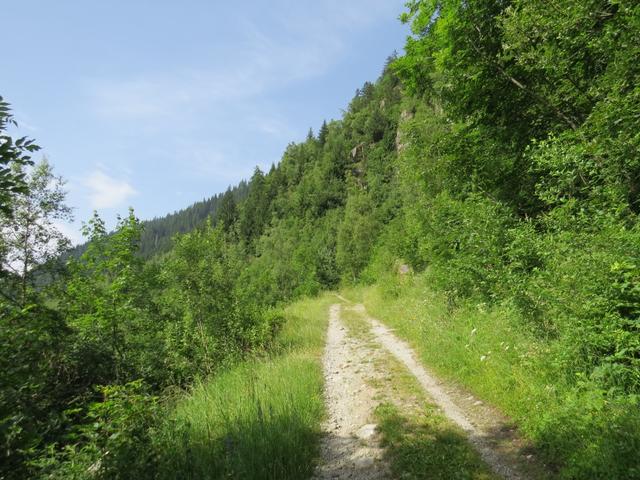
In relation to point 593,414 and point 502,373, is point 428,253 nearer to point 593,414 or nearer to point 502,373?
point 502,373

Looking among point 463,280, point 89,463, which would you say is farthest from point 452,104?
point 89,463

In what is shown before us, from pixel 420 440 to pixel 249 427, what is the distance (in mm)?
2810

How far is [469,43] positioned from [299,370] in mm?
9962

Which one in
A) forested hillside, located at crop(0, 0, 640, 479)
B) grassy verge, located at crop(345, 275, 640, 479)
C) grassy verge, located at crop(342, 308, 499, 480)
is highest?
forested hillside, located at crop(0, 0, 640, 479)

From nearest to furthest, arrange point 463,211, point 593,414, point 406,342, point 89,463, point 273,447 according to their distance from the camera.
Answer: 1. point 89,463
2. point 593,414
3. point 273,447
4. point 463,211
5. point 406,342

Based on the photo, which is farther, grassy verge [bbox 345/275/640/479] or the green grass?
the green grass

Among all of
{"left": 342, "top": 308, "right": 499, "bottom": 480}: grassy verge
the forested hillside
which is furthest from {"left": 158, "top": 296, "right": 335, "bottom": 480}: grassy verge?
{"left": 342, "top": 308, "right": 499, "bottom": 480}: grassy verge

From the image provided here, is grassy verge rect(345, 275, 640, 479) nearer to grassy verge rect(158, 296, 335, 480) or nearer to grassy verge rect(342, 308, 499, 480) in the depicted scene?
grassy verge rect(342, 308, 499, 480)

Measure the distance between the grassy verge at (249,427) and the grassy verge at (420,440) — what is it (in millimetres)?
1306

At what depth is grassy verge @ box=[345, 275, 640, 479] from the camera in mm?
3973

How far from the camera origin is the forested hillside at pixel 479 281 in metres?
4.12

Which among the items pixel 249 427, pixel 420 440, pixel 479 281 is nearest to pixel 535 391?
pixel 420 440

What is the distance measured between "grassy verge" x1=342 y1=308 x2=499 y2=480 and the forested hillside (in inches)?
41.2

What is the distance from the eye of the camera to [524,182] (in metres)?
9.63
